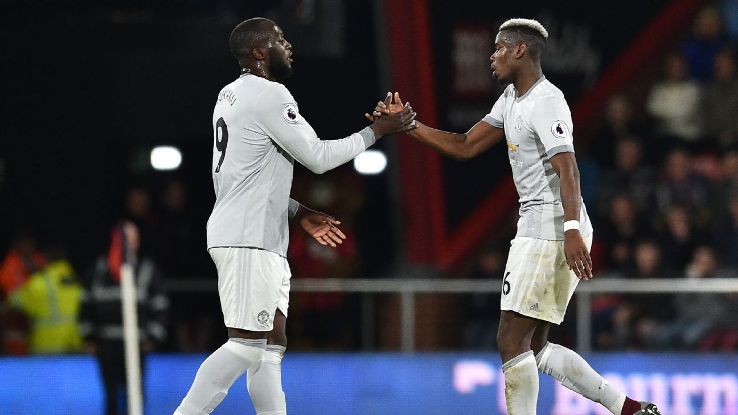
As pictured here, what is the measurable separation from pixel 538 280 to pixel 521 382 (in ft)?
1.60

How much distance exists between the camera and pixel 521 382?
7.59m

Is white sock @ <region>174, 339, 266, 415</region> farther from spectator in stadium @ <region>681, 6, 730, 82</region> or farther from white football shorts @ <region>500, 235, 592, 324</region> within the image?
spectator in stadium @ <region>681, 6, 730, 82</region>

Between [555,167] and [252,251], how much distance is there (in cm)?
146

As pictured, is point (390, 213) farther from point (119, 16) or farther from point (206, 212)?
point (119, 16)

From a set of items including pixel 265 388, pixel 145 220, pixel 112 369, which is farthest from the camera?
pixel 145 220

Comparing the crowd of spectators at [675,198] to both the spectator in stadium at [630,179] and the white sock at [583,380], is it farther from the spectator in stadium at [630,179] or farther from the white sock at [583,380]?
the white sock at [583,380]

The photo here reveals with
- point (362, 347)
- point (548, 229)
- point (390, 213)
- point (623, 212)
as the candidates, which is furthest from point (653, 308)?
point (548, 229)

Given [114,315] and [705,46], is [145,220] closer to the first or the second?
[114,315]

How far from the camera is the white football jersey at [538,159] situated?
7.52 meters

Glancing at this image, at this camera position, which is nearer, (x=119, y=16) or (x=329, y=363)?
(x=329, y=363)

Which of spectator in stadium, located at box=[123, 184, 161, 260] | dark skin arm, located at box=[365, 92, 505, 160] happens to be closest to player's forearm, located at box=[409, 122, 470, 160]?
dark skin arm, located at box=[365, 92, 505, 160]

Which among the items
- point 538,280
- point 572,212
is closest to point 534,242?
point 538,280

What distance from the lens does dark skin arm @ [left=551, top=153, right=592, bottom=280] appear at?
731 cm

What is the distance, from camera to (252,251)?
7.43 metres
